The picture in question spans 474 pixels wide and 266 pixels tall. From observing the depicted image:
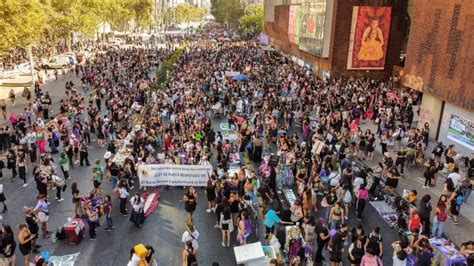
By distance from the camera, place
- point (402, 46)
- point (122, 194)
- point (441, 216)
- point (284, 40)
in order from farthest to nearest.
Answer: point (284, 40)
point (402, 46)
point (122, 194)
point (441, 216)

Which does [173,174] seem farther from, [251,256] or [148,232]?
[251,256]

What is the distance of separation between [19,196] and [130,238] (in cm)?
564

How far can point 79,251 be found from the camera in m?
11.8

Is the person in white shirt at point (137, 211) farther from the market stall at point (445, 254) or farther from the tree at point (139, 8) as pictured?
the tree at point (139, 8)

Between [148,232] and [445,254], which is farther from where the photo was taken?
[148,232]

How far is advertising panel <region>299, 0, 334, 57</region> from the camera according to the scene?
125 feet

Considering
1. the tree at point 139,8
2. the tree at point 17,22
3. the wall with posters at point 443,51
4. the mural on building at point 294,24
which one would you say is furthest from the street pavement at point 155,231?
the tree at point 139,8

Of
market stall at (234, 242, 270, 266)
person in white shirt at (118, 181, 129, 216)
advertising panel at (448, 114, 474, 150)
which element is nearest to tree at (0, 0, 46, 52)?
person in white shirt at (118, 181, 129, 216)

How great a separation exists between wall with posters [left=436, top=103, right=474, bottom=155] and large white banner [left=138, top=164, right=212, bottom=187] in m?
13.1

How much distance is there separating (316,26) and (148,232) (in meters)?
33.7

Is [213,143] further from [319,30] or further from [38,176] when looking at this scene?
[319,30]

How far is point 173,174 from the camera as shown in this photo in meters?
15.9

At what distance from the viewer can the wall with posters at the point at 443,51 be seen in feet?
64.3

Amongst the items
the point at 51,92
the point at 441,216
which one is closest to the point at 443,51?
the point at 441,216
